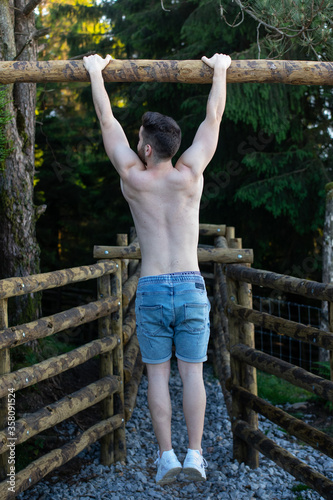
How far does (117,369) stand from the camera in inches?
181

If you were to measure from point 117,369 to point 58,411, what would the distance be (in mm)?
961

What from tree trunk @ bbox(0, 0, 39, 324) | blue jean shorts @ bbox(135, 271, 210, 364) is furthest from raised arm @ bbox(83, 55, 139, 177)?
tree trunk @ bbox(0, 0, 39, 324)

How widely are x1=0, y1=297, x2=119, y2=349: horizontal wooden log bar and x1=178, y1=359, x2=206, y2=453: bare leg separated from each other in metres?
0.94

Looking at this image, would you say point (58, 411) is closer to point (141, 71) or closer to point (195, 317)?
point (195, 317)

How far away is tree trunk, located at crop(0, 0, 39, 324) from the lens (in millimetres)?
5086

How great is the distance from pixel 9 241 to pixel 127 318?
4.51 feet

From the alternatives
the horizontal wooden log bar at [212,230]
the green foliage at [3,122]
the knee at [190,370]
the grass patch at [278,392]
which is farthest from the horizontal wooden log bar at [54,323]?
the horizontal wooden log bar at [212,230]

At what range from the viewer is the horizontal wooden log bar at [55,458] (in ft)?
10.8

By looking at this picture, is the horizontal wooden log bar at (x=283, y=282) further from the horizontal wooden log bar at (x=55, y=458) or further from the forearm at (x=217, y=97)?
the horizontal wooden log bar at (x=55, y=458)

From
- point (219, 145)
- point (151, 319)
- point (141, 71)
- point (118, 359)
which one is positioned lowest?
point (118, 359)

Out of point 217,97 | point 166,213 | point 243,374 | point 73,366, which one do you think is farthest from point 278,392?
point 217,97

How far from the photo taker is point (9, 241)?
5.20 m

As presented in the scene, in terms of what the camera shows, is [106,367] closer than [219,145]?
Yes

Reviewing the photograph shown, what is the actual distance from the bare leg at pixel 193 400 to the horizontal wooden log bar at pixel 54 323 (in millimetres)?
944
